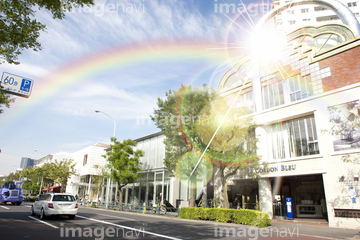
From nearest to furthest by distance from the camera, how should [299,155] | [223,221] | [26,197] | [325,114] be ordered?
[223,221] < [325,114] < [299,155] < [26,197]

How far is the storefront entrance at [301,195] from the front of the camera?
21.6 meters

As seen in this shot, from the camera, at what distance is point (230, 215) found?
666 inches

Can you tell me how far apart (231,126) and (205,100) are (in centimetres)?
361

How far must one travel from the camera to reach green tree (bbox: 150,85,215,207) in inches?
818

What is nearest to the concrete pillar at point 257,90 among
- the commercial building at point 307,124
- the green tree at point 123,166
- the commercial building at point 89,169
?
the commercial building at point 307,124

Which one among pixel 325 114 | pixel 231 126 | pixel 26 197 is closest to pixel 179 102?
pixel 231 126

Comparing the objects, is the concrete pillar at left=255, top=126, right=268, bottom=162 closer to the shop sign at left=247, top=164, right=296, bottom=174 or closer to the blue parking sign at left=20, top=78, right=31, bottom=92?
the shop sign at left=247, top=164, right=296, bottom=174

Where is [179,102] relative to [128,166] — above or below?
above

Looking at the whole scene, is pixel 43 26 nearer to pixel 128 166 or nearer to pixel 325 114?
pixel 325 114

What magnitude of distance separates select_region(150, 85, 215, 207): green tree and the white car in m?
8.97

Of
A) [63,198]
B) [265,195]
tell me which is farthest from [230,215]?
[63,198]

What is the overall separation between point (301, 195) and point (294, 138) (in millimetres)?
5790

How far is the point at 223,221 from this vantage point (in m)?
17.2

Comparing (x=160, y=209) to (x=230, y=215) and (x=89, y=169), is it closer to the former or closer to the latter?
(x=230, y=215)
